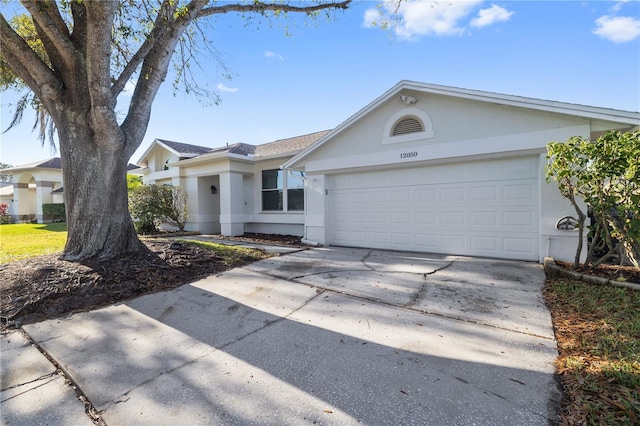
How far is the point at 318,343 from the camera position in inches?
120

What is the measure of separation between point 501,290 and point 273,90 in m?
9.86

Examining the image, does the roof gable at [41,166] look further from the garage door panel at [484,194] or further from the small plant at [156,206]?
the garage door panel at [484,194]

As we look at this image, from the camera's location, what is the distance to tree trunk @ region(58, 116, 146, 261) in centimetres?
561

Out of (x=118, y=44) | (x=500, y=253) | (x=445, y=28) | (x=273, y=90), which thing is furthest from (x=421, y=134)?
(x=118, y=44)

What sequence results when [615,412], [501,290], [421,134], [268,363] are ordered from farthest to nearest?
1. [421,134]
2. [501,290]
3. [268,363]
4. [615,412]

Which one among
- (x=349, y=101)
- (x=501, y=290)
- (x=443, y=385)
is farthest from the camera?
(x=349, y=101)

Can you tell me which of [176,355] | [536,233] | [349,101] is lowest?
[176,355]

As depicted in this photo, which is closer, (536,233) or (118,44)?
(536,233)

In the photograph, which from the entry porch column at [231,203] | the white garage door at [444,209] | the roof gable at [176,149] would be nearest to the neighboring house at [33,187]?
the roof gable at [176,149]

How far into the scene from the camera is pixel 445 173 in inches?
296

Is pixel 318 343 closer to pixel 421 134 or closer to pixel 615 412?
pixel 615 412

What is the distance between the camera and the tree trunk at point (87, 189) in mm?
5609

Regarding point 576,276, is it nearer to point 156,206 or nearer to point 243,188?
point 243,188

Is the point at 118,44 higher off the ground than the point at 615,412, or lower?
higher
